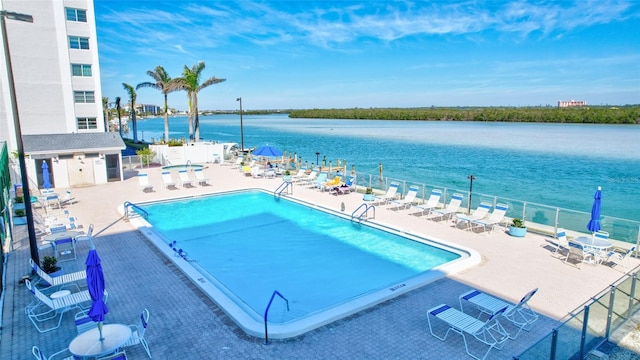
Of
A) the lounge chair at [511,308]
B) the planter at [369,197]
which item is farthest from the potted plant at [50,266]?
the planter at [369,197]

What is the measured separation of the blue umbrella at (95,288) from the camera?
6.26 metres

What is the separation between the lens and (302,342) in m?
7.08

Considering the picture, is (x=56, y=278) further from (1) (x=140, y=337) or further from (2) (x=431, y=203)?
(2) (x=431, y=203)

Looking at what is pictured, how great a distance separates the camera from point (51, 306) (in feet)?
24.8

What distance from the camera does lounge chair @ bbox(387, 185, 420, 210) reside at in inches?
672

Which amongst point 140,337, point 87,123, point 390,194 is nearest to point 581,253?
point 390,194

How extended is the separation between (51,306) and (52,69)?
83.9ft

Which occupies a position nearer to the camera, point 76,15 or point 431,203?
point 431,203

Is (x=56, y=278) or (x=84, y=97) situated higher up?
(x=84, y=97)

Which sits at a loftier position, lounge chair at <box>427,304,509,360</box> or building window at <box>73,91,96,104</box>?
building window at <box>73,91,96,104</box>

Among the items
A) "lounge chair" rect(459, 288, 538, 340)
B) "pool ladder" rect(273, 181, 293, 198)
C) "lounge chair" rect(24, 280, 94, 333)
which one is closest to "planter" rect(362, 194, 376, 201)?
"pool ladder" rect(273, 181, 293, 198)

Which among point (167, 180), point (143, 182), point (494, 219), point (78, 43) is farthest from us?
point (78, 43)

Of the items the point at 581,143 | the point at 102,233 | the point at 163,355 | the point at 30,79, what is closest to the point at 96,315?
the point at 163,355

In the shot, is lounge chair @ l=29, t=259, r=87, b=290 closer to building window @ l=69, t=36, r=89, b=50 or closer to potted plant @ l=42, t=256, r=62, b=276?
potted plant @ l=42, t=256, r=62, b=276
